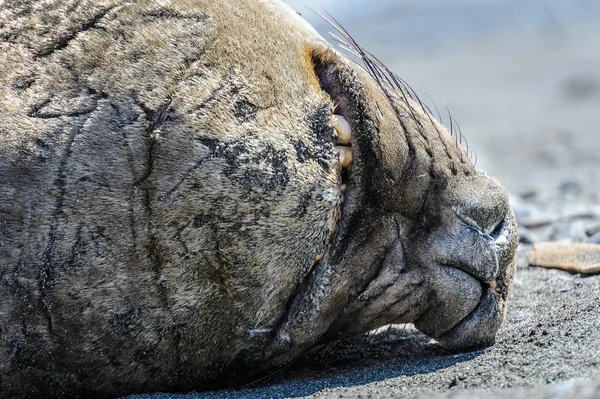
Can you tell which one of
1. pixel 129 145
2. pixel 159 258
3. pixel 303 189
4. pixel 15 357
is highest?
pixel 303 189

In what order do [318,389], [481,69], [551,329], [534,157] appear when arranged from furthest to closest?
[481,69] → [534,157] → [551,329] → [318,389]

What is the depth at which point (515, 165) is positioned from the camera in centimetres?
1150

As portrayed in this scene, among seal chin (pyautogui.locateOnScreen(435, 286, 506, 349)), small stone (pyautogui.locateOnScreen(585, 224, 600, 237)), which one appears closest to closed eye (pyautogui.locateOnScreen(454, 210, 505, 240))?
seal chin (pyautogui.locateOnScreen(435, 286, 506, 349))

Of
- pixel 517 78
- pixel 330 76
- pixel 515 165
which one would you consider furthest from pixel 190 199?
pixel 517 78

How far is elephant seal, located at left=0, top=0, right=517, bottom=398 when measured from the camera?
334cm

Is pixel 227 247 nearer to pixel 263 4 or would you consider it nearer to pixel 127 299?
pixel 127 299

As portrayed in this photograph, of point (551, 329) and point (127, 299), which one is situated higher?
point (551, 329)

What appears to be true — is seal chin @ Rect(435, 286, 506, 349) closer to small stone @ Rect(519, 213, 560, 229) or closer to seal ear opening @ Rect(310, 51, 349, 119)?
seal ear opening @ Rect(310, 51, 349, 119)

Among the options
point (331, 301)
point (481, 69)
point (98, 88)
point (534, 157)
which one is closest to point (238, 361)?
point (331, 301)

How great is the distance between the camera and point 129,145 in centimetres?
336

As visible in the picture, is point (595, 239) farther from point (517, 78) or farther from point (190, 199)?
point (517, 78)

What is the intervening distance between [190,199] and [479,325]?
1.43 meters

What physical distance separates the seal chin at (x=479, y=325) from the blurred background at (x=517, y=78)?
1.46 m

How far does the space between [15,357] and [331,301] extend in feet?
4.04
